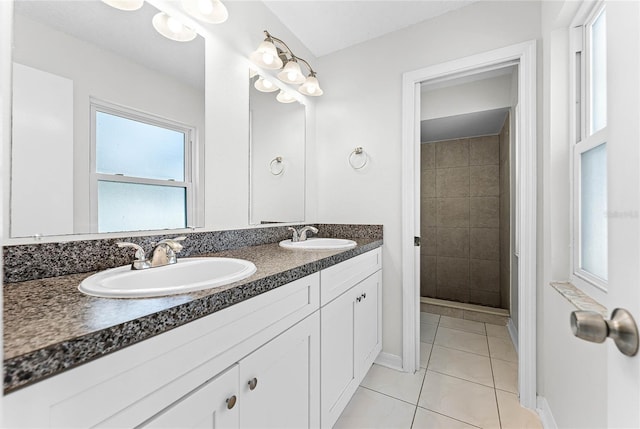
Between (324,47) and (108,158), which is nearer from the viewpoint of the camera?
(108,158)

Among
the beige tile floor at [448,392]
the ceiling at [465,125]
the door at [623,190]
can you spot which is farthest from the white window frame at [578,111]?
the ceiling at [465,125]

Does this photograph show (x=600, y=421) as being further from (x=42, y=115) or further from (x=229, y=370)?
(x=42, y=115)

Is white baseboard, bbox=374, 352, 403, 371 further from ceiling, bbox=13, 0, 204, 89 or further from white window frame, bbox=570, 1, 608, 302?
ceiling, bbox=13, 0, 204, 89

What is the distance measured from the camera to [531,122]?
163 centimetres

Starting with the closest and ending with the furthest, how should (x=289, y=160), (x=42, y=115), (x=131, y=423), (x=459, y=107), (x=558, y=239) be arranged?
(x=131, y=423), (x=42, y=115), (x=558, y=239), (x=289, y=160), (x=459, y=107)

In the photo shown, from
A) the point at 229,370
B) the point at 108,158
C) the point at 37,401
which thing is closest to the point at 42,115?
the point at 108,158

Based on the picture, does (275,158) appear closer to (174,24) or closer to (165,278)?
(174,24)

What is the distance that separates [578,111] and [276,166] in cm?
158

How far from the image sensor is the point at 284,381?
1067mm

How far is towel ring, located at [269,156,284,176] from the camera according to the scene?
1.96 metres

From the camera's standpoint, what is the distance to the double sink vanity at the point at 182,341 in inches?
22.1

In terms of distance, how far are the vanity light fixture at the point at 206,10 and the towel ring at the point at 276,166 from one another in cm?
80

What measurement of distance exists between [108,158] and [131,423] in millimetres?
894

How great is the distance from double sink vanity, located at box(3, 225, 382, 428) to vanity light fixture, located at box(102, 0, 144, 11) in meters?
0.89
